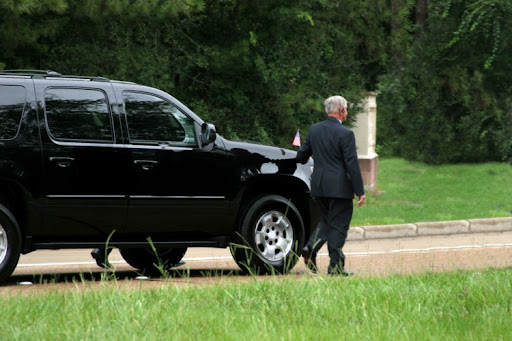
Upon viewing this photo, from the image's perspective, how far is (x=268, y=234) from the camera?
11516mm

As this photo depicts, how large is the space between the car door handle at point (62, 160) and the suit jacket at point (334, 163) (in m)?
2.37

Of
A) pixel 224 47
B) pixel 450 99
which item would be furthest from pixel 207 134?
Answer: pixel 450 99

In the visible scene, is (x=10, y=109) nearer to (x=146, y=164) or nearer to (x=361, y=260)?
(x=146, y=164)

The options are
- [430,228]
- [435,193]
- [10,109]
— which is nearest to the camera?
[10,109]

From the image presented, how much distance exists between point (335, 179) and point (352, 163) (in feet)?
0.74

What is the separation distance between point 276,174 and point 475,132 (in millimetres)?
23250

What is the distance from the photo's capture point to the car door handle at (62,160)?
10.3 metres

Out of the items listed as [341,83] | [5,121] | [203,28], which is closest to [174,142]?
[5,121]

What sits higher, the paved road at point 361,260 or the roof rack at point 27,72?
the roof rack at point 27,72

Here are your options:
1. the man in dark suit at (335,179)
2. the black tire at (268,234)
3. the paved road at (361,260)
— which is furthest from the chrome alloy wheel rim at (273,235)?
the man in dark suit at (335,179)

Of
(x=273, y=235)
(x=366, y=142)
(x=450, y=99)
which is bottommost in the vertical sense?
(x=366, y=142)

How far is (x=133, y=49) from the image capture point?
1892cm

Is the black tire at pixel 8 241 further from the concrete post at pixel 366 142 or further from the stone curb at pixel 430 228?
the concrete post at pixel 366 142

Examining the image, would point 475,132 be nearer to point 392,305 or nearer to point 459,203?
point 459,203
